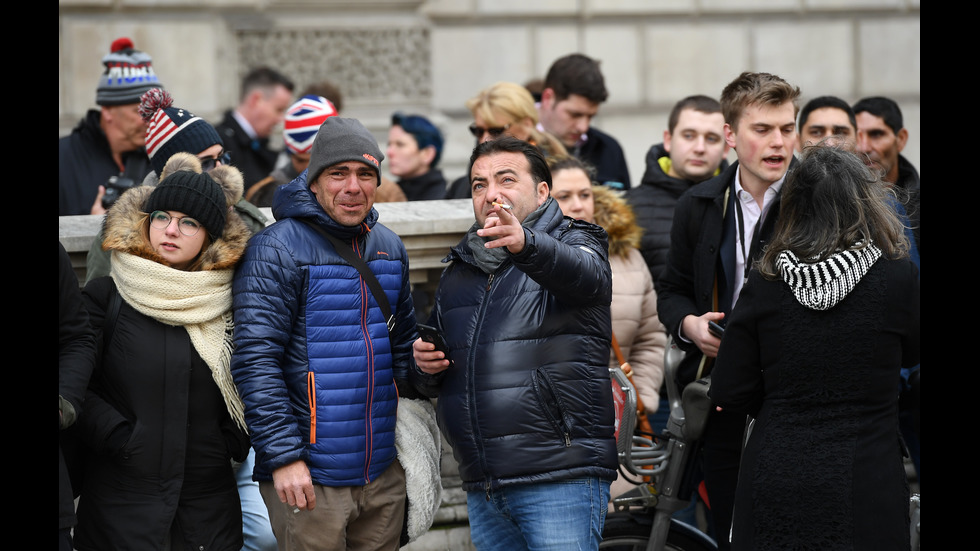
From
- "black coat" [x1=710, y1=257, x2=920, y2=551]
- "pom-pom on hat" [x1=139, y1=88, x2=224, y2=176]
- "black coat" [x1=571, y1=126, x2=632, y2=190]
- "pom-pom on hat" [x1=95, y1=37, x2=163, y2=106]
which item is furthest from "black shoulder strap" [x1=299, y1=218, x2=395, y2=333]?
"black coat" [x1=571, y1=126, x2=632, y2=190]

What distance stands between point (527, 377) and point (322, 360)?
649 millimetres

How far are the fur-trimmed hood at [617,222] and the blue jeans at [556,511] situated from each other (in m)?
1.40

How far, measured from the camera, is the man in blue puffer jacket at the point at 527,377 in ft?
12.4

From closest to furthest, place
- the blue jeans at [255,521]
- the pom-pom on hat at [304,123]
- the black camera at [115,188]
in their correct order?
the blue jeans at [255,521] → the black camera at [115,188] → the pom-pom on hat at [304,123]

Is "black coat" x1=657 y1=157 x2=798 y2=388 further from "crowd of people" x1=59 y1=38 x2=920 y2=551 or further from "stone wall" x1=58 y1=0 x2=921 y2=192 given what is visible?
"stone wall" x1=58 y1=0 x2=921 y2=192

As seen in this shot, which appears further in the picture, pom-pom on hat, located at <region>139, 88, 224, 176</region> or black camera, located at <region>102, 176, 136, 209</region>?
black camera, located at <region>102, 176, 136, 209</region>

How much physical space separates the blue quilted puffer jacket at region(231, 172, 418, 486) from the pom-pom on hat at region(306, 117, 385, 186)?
0.10m

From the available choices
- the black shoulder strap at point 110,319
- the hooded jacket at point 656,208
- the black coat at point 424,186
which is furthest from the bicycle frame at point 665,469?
the black coat at point 424,186

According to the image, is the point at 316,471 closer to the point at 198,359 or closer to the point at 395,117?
the point at 198,359

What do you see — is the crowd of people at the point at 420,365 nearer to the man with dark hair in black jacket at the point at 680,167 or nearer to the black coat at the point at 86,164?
the man with dark hair in black jacket at the point at 680,167

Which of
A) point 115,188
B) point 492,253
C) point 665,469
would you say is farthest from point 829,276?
point 115,188

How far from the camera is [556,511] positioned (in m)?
3.79

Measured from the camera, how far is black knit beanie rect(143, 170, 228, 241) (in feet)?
12.9

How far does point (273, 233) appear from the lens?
391cm
